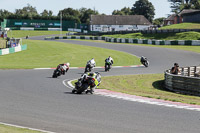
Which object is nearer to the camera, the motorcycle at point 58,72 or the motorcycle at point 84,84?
the motorcycle at point 84,84

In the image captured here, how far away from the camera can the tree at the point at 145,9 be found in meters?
168

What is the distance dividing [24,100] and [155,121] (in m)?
6.15

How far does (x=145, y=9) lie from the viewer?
6683 inches

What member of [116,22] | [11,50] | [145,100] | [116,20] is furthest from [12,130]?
[116,20]

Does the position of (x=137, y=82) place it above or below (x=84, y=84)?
below

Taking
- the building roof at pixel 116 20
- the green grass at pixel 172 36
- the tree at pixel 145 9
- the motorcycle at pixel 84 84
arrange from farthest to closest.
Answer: the tree at pixel 145 9
the building roof at pixel 116 20
the green grass at pixel 172 36
the motorcycle at pixel 84 84

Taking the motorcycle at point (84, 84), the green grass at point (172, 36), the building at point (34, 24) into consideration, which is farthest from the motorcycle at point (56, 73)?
the building at point (34, 24)

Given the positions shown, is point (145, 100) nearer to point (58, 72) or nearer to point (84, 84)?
point (84, 84)

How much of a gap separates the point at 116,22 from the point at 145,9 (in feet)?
113

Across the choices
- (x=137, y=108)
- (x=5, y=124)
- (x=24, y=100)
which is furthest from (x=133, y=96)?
(x=5, y=124)

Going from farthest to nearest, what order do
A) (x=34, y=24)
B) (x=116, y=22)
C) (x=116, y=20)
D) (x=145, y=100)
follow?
(x=116, y=20), (x=116, y=22), (x=34, y=24), (x=145, y=100)

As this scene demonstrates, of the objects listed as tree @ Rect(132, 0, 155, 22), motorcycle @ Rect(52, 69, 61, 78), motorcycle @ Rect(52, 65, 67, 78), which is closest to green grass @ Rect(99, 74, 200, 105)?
motorcycle @ Rect(52, 65, 67, 78)

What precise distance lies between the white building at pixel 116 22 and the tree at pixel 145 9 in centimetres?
2700

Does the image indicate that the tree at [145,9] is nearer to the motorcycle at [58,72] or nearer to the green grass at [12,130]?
the motorcycle at [58,72]
